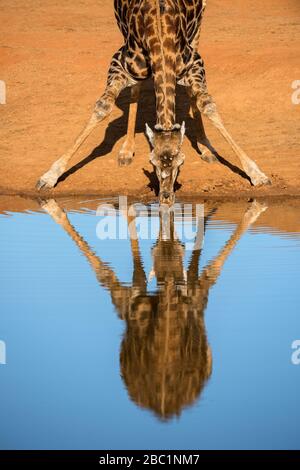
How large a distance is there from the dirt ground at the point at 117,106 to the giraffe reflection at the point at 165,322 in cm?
308

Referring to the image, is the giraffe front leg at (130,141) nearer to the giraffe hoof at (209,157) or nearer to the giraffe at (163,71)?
the giraffe at (163,71)

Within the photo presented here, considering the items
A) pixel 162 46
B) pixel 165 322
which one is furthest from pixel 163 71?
pixel 165 322

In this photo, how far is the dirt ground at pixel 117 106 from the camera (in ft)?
47.0

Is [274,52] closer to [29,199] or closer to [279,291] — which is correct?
[29,199]

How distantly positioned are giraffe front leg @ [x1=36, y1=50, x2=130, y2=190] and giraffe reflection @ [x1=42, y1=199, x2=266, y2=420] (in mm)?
2902

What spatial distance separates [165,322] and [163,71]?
5836 mm

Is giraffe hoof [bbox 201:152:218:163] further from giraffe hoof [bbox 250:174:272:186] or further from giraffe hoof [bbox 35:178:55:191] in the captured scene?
giraffe hoof [bbox 35:178:55:191]

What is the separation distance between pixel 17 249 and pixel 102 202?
298 centimetres

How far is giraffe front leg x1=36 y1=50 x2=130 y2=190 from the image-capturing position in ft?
45.3

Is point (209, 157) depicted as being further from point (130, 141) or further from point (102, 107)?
point (102, 107)

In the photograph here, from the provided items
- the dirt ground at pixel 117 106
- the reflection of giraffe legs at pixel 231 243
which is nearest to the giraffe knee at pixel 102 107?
the dirt ground at pixel 117 106

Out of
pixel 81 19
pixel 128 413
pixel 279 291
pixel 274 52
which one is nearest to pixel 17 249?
pixel 279 291

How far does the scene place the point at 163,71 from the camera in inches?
514

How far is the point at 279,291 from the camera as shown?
28.4 feet
